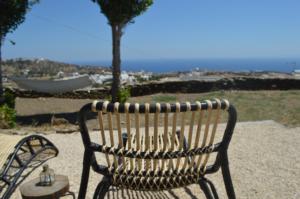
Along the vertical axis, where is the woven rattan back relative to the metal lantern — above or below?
above

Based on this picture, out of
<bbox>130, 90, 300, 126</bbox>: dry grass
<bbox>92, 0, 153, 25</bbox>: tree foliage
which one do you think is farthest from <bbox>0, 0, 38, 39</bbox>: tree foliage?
<bbox>130, 90, 300, 126</bbox>: dry grass

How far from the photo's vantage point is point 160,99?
9.76 m

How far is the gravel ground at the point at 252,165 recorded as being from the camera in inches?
122

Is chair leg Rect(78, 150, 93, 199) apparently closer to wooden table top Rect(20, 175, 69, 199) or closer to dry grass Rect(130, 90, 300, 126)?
wooden table top Rect(20, 175, 69, 199)

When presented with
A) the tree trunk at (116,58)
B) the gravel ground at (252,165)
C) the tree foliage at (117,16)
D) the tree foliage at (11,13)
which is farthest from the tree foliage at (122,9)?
the gravel ground at (252,165)

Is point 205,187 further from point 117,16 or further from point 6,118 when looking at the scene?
point 117,16

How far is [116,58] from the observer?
862 cm

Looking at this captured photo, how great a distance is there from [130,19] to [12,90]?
4116mm

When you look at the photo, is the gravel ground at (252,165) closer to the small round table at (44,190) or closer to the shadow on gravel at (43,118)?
the small round table at (44,190)

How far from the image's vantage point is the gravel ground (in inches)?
122

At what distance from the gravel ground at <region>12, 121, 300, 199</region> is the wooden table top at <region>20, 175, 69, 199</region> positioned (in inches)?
24.4

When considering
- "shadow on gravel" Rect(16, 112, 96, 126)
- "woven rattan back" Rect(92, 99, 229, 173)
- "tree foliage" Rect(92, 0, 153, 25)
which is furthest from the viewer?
"tree foliage" Rect(92, 0, 153, 25)

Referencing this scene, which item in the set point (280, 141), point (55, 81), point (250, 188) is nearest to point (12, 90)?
point (55, 81)

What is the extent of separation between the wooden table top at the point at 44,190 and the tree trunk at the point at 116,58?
19.6ft
